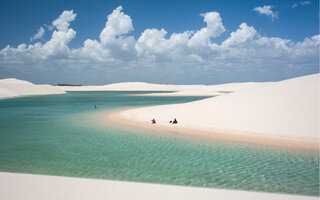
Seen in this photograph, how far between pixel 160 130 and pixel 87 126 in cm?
658

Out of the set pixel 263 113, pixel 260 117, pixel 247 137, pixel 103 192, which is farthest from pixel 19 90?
pixel 103 192

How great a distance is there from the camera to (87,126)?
70.3 ft

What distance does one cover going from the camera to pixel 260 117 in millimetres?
20547

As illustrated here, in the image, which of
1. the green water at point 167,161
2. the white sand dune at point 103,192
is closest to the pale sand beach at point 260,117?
the green water at point 167,161

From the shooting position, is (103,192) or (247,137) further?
(247,137)

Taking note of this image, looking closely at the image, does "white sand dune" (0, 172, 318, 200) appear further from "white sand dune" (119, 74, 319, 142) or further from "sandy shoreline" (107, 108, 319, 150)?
"white sand dune" (119, 74, 319, 142)

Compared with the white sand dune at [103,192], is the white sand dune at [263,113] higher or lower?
higher

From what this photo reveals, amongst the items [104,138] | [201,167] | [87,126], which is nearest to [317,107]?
[201,167]

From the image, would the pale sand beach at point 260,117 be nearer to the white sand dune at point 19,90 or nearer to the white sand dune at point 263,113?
the white sand dune at point 263,113

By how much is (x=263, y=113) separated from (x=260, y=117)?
2.80 ft

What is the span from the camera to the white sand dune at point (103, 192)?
649 centimetres

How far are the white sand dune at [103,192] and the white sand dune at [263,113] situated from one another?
36.9 ft

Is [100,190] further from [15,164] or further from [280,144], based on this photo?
[280,144]

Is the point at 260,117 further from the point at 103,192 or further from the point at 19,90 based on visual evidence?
the point at 19,90
